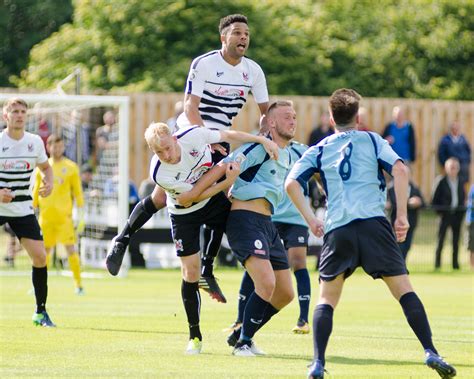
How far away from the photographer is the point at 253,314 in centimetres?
1112

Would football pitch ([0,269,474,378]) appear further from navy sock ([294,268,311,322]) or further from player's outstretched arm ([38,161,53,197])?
player's outstretched arm ([38,161,53,197])

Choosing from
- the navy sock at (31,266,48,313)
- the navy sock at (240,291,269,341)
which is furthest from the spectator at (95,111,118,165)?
the navy sock at (240,291,269,341)

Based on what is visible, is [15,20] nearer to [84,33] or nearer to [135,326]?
[84,33]

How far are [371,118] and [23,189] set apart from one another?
1745 cm

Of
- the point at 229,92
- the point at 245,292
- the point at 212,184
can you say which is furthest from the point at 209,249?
the point at 229,92

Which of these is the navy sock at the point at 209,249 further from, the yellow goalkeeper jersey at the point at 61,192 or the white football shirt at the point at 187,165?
the yellow goalkeeper jersey at the point at 61,192

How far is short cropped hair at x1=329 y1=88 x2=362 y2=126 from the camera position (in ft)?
31.5

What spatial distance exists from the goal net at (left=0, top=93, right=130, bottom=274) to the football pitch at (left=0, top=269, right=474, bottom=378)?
9.80 ft

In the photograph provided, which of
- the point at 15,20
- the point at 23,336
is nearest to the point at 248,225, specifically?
the point at 23,336

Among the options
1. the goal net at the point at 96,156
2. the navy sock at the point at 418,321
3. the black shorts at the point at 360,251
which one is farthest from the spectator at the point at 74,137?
the navy sock at the point at 418,321

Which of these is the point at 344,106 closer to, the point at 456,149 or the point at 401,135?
the point at 401,135

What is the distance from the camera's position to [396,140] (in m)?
26.9

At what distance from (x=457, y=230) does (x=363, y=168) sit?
15.2 metres

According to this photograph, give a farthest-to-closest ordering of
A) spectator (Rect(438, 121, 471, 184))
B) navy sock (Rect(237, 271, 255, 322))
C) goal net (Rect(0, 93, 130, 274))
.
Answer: spectator (Rect(438, 121, 471, 184)) → goal net (Rect(0, 93, 130, 274)) → navy sock (Rect(237, 271, 255, 322))
